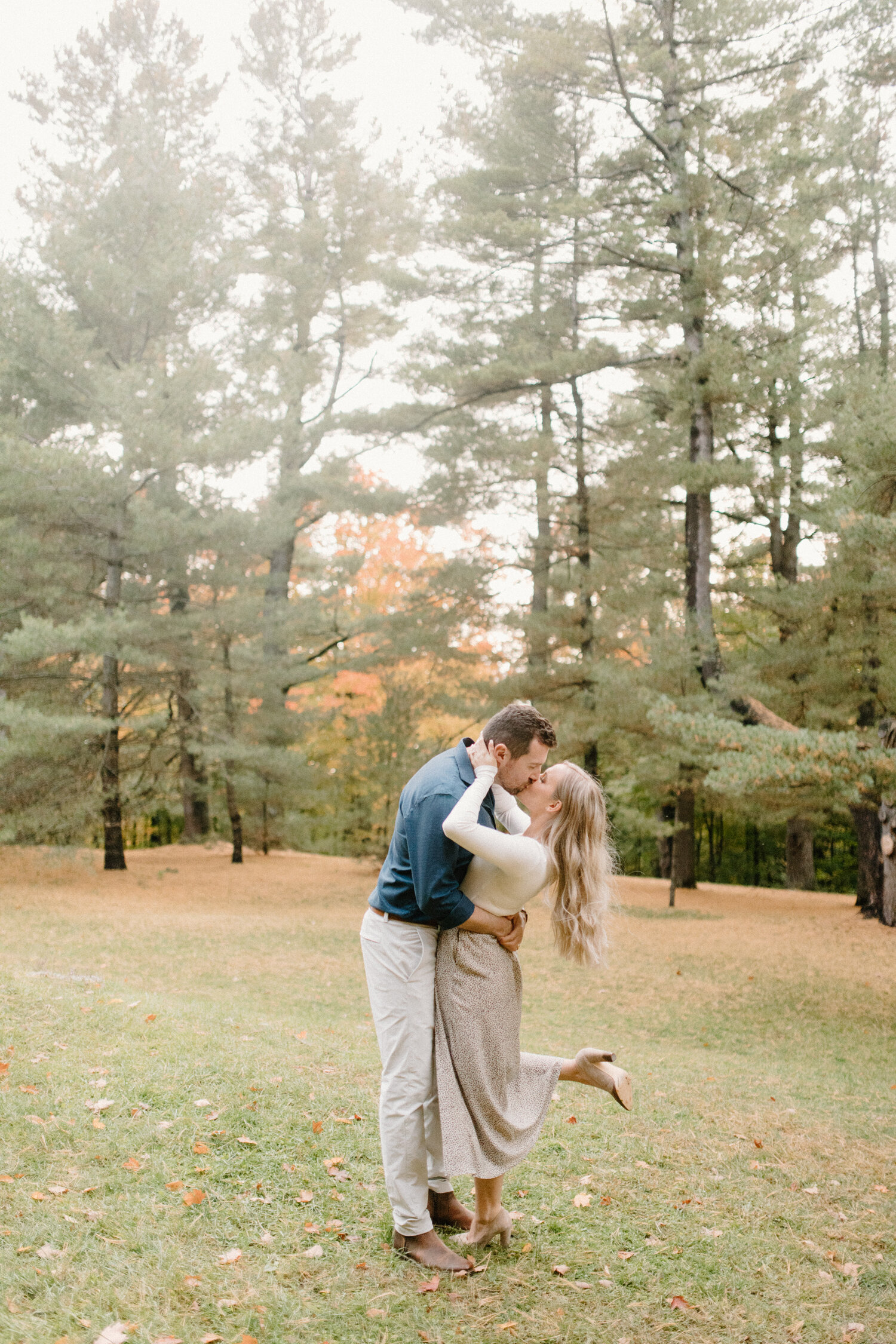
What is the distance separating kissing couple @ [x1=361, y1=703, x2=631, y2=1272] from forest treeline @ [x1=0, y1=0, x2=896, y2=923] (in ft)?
18.8

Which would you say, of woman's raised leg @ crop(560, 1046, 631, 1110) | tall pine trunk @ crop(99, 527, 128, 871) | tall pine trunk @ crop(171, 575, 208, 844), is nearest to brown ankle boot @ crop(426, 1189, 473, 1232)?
woman's raised leg @ crop(560, 1046, 631, 1110)

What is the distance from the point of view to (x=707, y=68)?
12.3 m

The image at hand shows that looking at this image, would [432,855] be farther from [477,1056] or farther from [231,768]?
[231,768]

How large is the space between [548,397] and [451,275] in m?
2.91

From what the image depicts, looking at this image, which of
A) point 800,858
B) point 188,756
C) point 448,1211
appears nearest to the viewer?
point 448,1211

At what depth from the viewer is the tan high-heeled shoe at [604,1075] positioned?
3.10 m

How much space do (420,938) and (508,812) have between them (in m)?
0.47

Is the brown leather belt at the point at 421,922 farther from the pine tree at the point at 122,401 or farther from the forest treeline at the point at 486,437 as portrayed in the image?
the pine tree at the point at 122,401

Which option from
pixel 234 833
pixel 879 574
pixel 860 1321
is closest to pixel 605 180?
pixel 879 574

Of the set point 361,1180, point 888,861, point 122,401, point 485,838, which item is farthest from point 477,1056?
point 122,401

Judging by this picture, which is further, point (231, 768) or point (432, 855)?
point (231, 768)

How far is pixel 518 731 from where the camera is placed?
2.87 metres

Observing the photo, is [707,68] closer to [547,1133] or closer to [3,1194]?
[547,1133]

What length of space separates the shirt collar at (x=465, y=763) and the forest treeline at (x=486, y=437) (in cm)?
586
